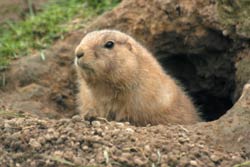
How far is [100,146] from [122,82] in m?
1.78

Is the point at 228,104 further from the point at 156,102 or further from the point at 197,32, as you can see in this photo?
the point at 156,102

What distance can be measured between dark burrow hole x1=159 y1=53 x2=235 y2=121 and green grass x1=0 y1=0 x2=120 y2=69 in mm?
1319

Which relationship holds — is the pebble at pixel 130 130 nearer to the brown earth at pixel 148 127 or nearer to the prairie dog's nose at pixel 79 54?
the brown earth at pixel 148 127

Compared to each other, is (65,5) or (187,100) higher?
(65,5)

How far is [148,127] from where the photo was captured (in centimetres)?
552

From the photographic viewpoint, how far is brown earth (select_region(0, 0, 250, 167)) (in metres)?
4.86

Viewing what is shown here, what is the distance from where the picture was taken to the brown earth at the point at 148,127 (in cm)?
486

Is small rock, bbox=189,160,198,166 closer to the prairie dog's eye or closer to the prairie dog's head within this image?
the prairie dog's head

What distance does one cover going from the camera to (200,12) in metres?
7.42

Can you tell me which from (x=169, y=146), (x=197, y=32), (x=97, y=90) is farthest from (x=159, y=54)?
(x=169, y=146)

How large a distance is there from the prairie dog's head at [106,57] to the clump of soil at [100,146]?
1.09 meters

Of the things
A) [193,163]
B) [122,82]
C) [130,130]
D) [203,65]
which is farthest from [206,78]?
[193,163]

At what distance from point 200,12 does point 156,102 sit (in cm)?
141

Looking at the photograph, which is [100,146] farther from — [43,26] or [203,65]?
[43,26]
